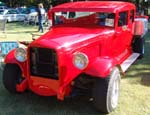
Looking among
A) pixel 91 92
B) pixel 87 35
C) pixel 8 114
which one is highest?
pixel 87 35

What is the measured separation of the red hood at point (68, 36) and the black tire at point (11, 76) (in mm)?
790

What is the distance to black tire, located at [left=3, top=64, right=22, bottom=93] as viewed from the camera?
19.6 ft

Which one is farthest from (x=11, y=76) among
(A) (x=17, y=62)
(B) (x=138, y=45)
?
(B) (x=138, y=45)

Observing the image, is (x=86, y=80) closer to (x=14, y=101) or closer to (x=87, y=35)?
(x=87, y=35)

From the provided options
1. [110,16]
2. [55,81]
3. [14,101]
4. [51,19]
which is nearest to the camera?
[55,81]

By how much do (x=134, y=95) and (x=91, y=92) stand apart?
1.20 m

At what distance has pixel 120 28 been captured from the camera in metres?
6.88

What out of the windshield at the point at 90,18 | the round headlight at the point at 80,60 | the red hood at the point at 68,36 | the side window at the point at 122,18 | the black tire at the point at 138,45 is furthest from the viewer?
the black tire at the point at 138,45

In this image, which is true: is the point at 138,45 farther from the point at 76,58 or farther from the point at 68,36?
the point at 76,58

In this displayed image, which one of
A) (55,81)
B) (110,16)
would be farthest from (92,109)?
(110,16)

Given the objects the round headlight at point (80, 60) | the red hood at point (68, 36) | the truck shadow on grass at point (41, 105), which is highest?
the red hood at point (68, 36)

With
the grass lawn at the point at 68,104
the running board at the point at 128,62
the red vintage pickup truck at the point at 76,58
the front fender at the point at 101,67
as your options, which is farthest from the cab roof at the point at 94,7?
the grass lawn at the point at 68,104

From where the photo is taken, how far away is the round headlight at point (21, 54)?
18.6 feet

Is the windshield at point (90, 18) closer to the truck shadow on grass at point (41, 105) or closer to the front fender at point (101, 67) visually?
the front fender at point (101, 67)
